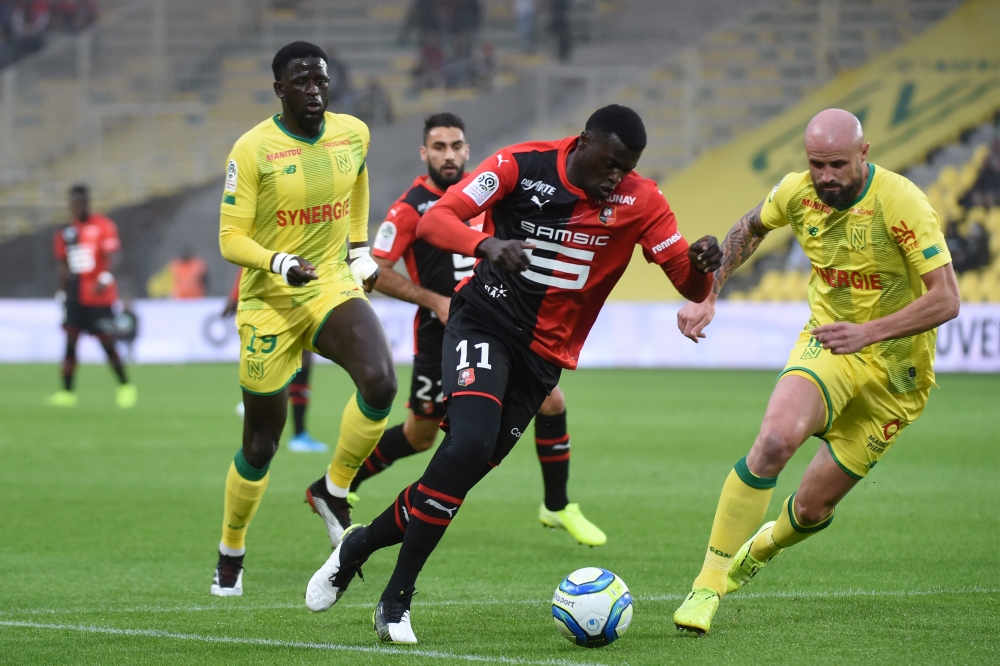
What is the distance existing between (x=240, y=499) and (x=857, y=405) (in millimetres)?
→ 2956

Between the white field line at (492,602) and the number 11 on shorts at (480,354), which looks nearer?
the number 11 on shorts at (480,354)

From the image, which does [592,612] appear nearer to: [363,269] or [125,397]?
[363,269]

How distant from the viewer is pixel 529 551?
294 inches

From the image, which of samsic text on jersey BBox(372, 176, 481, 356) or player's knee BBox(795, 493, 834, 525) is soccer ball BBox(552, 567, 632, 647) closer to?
player's knee BBox(795, 493, 834, 525)

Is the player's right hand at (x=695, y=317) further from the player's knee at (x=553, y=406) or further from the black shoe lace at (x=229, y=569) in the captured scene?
the black shoe lace at (x=229, y=569)

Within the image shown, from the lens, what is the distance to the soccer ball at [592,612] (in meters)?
5.03

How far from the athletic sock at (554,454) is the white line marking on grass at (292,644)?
2.84 metres

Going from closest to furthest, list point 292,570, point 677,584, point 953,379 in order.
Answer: point 677,584 → point 292,570 → point 953,379

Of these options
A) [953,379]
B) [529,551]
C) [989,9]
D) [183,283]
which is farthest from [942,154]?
[529,551]

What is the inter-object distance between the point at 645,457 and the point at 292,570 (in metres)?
5.50

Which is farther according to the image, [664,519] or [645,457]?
[645,457]

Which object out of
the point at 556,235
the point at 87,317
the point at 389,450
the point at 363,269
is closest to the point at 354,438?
the point at 363,269

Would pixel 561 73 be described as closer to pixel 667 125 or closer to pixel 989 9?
pixel 667 125

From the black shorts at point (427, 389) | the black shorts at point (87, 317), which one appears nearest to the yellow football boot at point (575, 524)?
the black shorts at point (427, 389)
